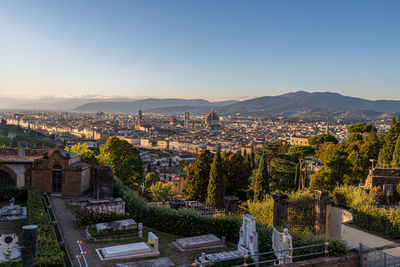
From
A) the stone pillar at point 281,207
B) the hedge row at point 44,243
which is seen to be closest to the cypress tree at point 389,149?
the stone pillar at point 281,207

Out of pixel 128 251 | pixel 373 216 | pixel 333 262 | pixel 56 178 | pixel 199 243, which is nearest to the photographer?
pixel 333 262

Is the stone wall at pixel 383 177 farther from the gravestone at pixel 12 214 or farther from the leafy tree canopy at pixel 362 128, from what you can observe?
the leafy tree canopy at pixel 362 128

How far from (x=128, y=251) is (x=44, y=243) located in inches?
77.3

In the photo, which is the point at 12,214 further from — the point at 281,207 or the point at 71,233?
the point at 281,207

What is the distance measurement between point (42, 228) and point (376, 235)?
996 centimetres

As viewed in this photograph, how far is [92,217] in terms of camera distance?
35.2 feet

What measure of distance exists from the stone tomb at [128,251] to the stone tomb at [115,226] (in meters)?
1.13

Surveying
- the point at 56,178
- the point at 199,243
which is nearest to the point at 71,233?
the point at 199,243

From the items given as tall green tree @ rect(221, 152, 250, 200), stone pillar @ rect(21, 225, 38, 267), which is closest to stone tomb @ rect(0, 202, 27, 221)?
stone pillar @ rect(21, 225, 38, 267)

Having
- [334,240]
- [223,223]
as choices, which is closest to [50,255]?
[223,223]

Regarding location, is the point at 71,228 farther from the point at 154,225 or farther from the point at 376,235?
the point at 376,235

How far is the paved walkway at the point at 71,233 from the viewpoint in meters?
8.18

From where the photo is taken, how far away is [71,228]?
408 inches

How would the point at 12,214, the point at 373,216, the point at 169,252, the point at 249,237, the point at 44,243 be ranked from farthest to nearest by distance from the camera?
the point at 373,216
the point at 12,214
the point at 169,252
the point at 249,237
the point at 44,243
